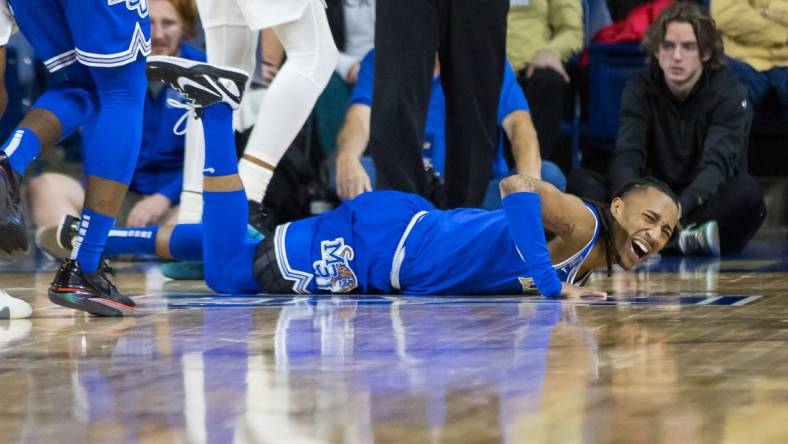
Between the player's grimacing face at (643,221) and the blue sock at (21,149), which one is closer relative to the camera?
the blue sock at (21,149)

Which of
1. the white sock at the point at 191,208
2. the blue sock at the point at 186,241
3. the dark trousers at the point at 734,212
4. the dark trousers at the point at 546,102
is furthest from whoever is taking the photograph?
the dark trousers at the point at 546,102

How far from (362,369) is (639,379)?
0.53m

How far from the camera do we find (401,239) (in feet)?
14.0

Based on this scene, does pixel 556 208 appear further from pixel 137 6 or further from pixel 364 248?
pixel 137 6

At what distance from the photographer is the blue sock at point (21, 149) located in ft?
11.5

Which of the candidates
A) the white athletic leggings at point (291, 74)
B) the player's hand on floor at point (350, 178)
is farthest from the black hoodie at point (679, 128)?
the white athletic leggings at point (291, 74)

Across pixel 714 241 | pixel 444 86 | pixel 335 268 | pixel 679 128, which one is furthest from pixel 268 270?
pixel 679 128

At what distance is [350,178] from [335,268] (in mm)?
1536

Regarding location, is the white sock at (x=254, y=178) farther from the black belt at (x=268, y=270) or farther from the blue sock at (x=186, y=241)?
the black belt at (x=268, y=270)

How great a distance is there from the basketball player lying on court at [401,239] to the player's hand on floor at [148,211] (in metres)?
1.48

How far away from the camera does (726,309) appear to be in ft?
12.4

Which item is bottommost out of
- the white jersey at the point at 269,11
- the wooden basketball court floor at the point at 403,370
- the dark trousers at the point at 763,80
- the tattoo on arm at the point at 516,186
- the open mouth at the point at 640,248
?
the wooden basketball court floor at the point at 403,370

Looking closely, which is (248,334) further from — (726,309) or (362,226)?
(726,309)

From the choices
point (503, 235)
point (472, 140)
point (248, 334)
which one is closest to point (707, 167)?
point (472, 140)
